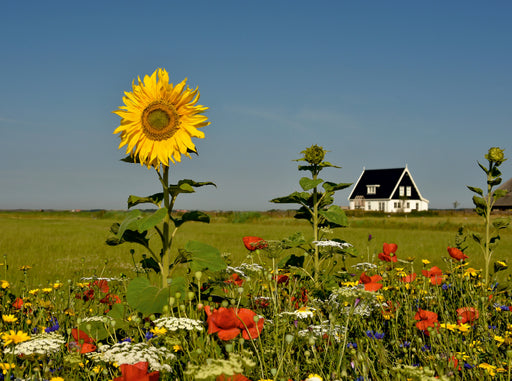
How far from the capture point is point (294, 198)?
4.25 m

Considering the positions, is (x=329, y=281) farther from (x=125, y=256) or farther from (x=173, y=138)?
(x=125, y=256)

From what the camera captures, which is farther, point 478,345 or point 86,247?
point 86,247

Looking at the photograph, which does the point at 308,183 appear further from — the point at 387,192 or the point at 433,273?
the point at 387,192

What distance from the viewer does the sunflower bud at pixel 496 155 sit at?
4.64 metres

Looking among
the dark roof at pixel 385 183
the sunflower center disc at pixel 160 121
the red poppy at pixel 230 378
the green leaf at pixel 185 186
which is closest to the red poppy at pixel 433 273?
the green leaf at pixel 185 186

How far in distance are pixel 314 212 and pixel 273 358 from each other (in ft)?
5.90

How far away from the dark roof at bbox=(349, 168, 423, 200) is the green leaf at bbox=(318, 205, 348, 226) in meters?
63.4

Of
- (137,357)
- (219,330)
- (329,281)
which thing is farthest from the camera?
(329,281)

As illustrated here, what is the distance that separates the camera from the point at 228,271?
3.54 m

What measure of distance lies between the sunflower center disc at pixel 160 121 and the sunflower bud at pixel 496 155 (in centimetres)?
353

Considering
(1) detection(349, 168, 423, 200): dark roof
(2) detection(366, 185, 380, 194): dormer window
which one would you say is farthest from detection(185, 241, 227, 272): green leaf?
(2) detection(366, 185, 380, 194): dormer window

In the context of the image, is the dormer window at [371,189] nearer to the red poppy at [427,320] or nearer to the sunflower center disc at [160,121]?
the red poppy at [427,320]

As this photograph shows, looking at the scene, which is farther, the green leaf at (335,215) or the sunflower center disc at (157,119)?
the green leaf at (335,215)

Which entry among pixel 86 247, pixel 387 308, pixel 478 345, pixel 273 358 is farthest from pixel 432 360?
pixel 86 247
